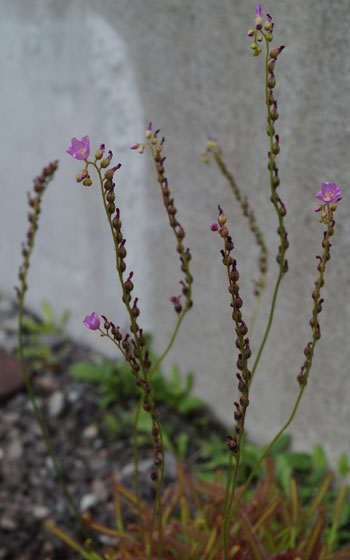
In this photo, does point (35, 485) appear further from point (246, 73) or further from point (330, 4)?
point (330, 4)

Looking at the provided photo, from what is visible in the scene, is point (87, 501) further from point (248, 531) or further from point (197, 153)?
point (197, 153)

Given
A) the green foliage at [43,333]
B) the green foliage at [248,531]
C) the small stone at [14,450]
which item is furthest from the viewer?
the green foliage at [43,333]

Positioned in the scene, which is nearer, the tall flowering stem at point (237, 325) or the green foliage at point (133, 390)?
the tall flowering stem at point (237, 325)

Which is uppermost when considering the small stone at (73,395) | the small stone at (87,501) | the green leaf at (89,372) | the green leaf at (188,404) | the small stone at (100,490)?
the green leaf at (188,404)

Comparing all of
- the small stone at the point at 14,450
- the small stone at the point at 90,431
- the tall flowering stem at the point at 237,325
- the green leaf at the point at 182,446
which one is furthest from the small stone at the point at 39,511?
the tall flowering stem at the point at 237,325

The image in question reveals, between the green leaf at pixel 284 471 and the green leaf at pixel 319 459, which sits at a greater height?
the green leaf at pixel 319 459

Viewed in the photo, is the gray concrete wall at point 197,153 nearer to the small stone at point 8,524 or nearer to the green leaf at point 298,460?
the green leaf at point 298,460
